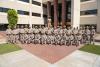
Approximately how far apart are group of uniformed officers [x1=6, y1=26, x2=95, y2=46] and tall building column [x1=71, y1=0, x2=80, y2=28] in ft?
61.5

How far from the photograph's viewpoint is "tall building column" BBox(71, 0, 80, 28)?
3303 cm

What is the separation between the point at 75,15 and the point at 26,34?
20.8 m

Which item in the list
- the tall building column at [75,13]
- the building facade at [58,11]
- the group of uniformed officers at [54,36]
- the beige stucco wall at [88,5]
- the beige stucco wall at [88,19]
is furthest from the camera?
the tall building column at [75,13]

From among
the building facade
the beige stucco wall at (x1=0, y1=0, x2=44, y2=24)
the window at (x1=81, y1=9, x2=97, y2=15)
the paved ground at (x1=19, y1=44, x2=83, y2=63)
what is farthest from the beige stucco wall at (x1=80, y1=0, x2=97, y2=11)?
the paved ground at (x1=19, y1=44, x2=83, y2=63)

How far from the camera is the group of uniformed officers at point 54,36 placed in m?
13.9

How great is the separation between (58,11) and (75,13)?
8880 millimetres

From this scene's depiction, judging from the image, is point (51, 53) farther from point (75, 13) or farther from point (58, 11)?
point (58, 11)

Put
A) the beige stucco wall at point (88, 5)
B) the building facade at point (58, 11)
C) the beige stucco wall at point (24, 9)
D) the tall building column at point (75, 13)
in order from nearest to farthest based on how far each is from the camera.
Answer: the beige stucco wall at point (24, 9) < the building facade at point (58, 11) < the beige stucco wall at point (88, 5) < the tall building column at point (75, 13)

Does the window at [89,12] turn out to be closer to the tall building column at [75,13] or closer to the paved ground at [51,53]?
the tall building column at [75,13]

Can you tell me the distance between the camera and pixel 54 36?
14.3 meters

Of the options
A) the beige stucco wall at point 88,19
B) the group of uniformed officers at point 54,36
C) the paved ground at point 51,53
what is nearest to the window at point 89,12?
the beige stucco wall at point 88,19

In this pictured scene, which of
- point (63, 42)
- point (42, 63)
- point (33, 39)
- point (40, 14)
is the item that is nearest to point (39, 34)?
point (33, 39)

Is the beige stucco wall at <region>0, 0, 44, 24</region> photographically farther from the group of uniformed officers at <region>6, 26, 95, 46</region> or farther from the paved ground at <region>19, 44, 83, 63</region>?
the paved ground at <region>19, 44, 83, 63</region>

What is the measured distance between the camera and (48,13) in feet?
138
